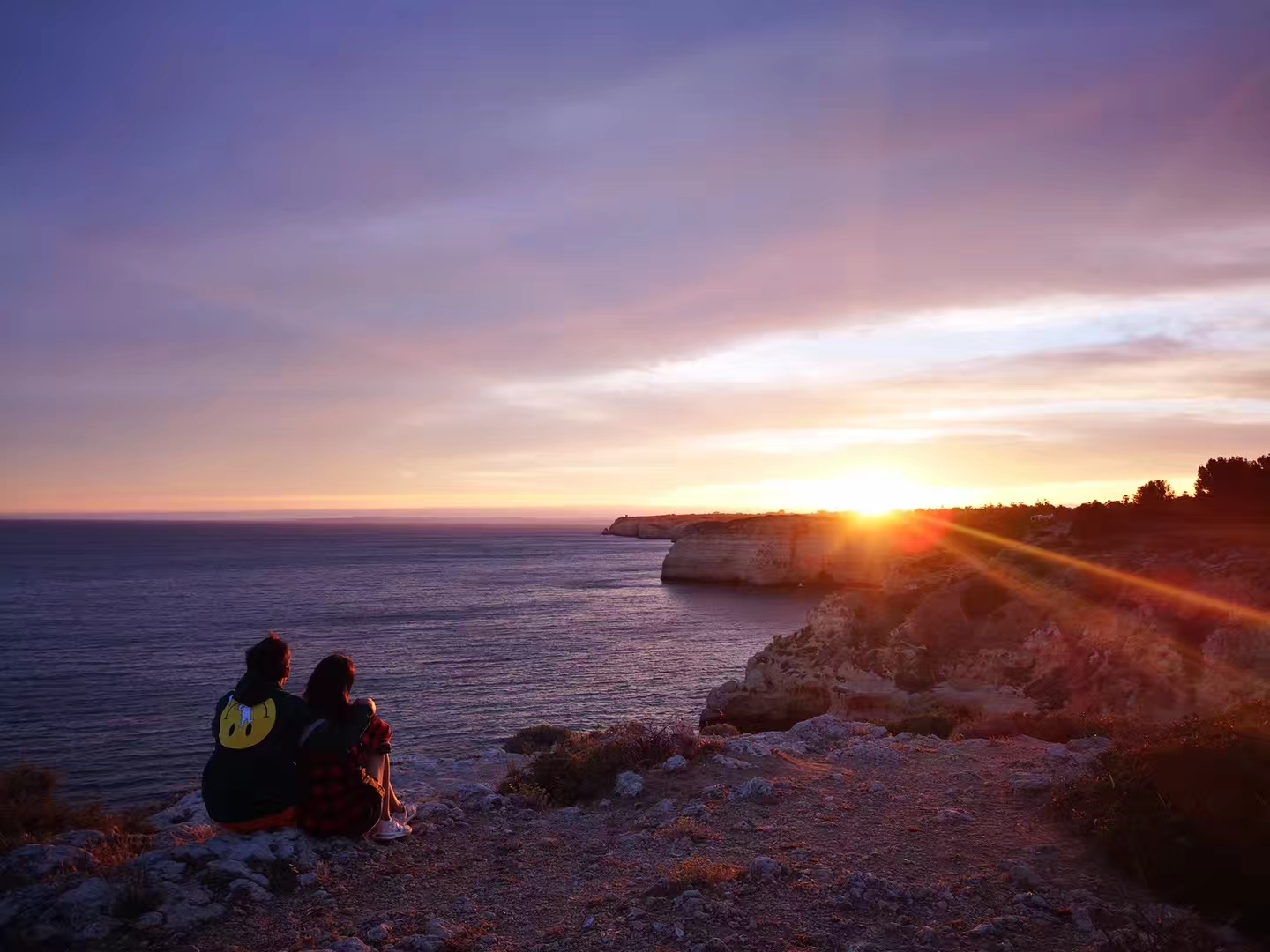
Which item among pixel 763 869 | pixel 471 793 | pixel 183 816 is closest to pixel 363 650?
pixel 183 816

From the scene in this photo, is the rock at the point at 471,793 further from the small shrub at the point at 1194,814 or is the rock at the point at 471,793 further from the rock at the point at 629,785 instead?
the small shrub at the point at 1194,814

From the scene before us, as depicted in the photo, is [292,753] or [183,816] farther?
[183,816]

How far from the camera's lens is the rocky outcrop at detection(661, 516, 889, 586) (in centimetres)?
8419

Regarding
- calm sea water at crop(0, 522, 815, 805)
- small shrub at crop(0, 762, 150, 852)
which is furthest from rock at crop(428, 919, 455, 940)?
calm sea water at crop(0, 522, 815, 805)

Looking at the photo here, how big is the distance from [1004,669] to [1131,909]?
16.3 m

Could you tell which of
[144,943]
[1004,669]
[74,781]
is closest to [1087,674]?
[1004,669]

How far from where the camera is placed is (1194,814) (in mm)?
7207

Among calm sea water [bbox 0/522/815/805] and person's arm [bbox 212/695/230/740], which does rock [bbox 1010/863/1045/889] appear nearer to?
person's arm [bbox 212/695/230/740]

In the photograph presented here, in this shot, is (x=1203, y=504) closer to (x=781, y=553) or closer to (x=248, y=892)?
(x=248, y=892)

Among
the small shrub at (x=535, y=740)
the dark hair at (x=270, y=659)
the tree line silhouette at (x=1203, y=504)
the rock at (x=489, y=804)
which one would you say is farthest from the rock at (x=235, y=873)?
the tree line silhouette at (x=1203, y=504)

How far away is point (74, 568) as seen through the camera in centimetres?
10125

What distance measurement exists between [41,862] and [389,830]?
294cm

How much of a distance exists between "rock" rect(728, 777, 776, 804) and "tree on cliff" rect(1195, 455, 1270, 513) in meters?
27.0

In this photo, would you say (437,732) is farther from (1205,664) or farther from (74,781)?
(1205,664)
